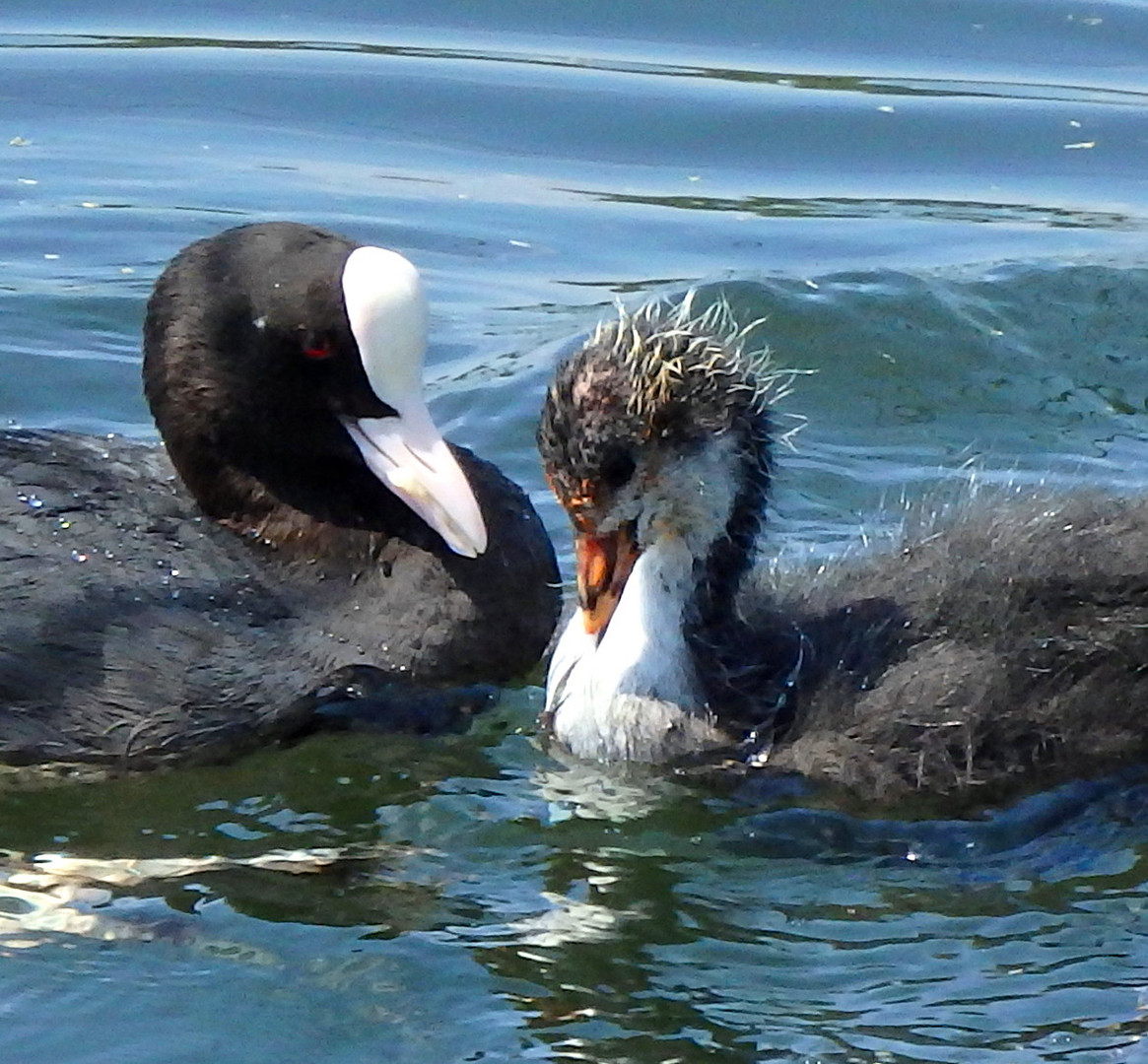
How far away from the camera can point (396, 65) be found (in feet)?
40.1

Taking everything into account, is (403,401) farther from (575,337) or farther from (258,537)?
(575,337)

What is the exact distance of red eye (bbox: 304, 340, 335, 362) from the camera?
654 centimetres

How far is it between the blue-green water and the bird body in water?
0.16 m

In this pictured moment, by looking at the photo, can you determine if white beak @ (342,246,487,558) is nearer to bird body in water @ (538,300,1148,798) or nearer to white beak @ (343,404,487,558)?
white beak @ (343,404,487,558)

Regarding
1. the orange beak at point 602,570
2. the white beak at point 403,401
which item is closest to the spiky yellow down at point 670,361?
the orange beak at point 602,570

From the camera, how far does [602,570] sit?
6.05 m

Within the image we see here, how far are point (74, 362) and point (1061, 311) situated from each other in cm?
359

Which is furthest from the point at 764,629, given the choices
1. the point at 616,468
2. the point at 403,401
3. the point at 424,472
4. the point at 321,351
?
the point at 321,351

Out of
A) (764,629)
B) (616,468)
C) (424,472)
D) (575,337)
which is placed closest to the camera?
(616,468)

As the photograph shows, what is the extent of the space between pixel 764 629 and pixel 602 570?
1.48 ft

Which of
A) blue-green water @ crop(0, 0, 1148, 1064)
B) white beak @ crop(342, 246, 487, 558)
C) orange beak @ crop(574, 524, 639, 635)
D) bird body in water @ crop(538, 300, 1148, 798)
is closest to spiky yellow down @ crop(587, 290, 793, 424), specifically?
bird body in water @ crop(538, 300, 1148, 798)

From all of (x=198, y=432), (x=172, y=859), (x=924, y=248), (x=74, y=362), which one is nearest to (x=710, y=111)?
(x=924, y=248)

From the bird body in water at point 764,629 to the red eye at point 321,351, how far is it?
80cm

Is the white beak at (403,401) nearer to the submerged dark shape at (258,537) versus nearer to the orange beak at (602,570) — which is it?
the submerged dark shape at (258,537)
